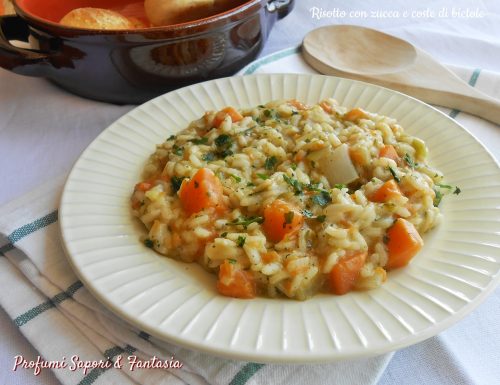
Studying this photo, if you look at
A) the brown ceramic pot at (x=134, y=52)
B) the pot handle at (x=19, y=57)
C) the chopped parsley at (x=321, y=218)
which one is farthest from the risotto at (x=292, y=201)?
the pot handle at (x=19, y=57)

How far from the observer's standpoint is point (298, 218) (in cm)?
165

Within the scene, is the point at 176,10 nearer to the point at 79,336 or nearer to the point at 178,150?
the point at 178,150

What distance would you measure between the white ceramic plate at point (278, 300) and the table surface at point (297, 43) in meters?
0.25

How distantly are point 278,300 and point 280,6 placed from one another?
1.82 m

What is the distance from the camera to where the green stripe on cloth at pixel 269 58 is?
2893mm

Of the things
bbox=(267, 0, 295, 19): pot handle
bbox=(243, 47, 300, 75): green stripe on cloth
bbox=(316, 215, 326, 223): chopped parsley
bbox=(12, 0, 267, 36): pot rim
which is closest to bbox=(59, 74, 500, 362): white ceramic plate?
bbox=(316, 215, 326, 223): chopped parsley

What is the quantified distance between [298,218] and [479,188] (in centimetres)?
76

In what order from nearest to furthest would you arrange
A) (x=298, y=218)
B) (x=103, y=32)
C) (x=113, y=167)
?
(x=298, y=218)
(x=113, y=167)
(x=103, y=32)

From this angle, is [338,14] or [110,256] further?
[338,14]

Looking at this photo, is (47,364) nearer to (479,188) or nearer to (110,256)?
(110,256)

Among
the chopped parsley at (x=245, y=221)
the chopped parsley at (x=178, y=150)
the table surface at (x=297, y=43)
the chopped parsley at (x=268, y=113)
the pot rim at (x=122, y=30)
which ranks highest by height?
the pot rim at (x=122, y=30)

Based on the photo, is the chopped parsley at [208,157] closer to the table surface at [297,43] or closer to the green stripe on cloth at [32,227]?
the green stripe on cloth at [32,227]

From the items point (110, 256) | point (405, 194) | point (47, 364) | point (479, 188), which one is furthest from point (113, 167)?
point (479, 188)

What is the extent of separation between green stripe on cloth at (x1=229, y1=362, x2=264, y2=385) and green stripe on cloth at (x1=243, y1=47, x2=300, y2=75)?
180 cm
